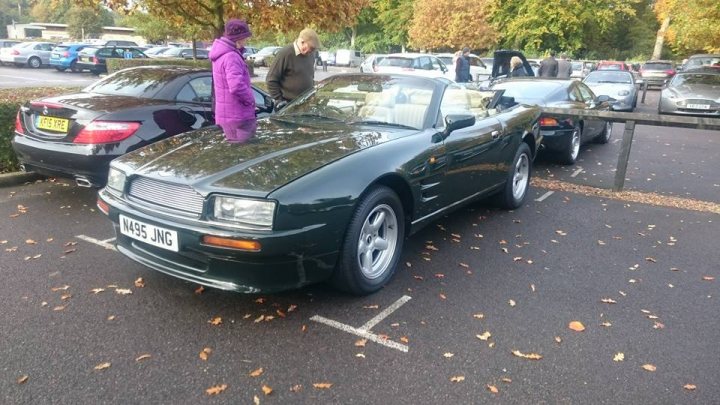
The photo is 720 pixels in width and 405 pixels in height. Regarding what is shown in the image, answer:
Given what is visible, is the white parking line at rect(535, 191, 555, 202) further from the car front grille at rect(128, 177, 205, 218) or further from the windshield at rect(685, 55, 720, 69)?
the windshield at rect(685, 55, 720, 69)

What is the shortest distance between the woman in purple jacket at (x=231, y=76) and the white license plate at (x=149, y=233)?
1911 mm

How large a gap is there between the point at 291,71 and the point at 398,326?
413cm

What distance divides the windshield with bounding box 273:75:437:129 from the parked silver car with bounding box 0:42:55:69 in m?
30.8

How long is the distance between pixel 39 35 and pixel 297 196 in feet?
328

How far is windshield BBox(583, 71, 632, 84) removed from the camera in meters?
16.9

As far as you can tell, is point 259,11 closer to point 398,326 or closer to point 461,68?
point 461,68

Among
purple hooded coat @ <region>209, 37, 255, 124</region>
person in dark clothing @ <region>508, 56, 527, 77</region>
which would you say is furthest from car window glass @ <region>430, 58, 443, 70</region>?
purple hooded coat @ <region>209, 37, 255, 124</region>

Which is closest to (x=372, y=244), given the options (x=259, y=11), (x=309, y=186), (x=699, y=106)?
(x=309, y=186)

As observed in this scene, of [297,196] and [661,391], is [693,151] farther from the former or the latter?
[297,196]

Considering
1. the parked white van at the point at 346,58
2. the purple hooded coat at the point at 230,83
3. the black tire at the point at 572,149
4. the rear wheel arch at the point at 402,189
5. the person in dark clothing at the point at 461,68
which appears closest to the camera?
the rear wheel arch at the point at 402,189

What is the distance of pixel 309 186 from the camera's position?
3207 mm

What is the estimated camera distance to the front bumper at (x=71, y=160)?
17.0 feet

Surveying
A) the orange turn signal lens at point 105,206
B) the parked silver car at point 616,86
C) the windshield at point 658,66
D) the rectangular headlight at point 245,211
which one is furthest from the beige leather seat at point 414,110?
the windshield at point 658,66

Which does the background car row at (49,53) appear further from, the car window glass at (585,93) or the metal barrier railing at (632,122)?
the metal barrier railing at (632,122)
